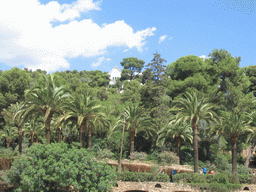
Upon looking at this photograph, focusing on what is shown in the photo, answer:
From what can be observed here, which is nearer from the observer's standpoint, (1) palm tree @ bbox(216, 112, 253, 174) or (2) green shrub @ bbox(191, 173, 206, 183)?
(2) green shrub @ bbox(191, 173, 206, 183)

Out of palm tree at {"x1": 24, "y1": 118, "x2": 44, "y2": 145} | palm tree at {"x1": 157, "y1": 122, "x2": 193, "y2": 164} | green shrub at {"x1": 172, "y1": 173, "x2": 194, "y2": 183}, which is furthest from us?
palm tree at {"x1": 24, "y1": 118, "x2": 44, "y2": 145}

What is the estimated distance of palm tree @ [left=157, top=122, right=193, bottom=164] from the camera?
28719mm

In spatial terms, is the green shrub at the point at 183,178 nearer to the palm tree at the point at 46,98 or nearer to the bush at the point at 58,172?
the bush at the point at 58,172

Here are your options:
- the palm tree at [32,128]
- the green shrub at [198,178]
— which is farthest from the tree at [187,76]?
the palm tree at [32,128]

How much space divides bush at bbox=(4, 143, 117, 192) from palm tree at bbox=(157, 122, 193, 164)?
47.0ft

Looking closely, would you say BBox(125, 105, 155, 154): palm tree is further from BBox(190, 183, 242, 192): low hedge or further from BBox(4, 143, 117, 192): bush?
BBox(4, 143, 117, 192): bush

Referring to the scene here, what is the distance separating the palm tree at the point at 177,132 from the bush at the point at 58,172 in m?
14.3

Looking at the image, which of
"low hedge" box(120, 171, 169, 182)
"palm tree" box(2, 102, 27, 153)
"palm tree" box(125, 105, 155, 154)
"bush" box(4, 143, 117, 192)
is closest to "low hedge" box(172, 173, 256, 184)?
"low hedge" box(120, 171, 169, 182)

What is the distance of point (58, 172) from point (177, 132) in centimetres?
1748

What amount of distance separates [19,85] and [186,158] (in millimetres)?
27581

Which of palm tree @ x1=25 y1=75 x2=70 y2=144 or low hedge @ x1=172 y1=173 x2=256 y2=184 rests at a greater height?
palm tree @ x1=25 y1=75 x2=70 y2=144

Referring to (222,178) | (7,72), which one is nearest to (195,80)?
(222,178)

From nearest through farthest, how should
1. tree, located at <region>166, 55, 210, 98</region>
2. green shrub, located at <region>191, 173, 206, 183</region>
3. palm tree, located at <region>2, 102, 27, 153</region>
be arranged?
1. green shrub, located at <region>191, 173, 206, 183</region>
2. palm tree, located at <region>2, 102, 27, 153</region>
3. tree, located at <region>166, 55, 210, 98</region>

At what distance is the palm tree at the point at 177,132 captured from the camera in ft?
94.2
